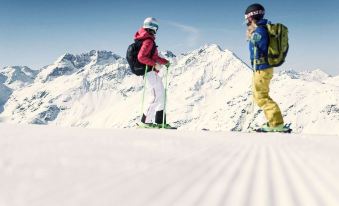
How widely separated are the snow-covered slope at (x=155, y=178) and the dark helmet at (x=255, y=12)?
6075 millimetres

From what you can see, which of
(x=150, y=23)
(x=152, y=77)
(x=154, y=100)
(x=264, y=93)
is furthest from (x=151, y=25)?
(x=264, y=93)

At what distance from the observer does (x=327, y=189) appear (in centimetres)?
221

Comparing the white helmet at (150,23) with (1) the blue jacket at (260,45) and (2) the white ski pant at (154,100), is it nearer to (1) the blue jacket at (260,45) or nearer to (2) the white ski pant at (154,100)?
(2) the white ski pant at (154,100)

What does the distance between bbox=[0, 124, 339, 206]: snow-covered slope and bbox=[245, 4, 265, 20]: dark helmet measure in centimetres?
608

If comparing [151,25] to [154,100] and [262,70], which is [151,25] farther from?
[262,70]

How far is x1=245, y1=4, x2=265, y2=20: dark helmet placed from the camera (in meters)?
9.27

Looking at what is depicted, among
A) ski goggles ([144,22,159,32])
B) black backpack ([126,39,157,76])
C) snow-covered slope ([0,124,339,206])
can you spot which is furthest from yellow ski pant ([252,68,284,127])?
snow-covered slope ([0,124,339,206])

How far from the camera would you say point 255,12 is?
9.27m

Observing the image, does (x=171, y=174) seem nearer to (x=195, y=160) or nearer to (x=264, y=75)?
(x=195, y=160)

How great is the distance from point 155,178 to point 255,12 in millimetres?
7603

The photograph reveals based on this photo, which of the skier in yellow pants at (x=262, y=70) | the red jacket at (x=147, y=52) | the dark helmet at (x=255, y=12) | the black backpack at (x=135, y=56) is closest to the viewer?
the skier in yellow pants at (x=262, y=70)

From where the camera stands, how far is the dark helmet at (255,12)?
9.27 metres

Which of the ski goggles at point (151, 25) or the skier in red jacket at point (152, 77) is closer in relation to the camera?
the skier in red jacket at point (152, 77)

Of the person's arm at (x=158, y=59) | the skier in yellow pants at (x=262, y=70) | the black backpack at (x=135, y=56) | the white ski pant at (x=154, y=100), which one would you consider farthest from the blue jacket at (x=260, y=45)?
the black backpack at (x=135, y=56)
